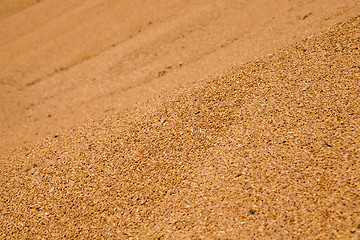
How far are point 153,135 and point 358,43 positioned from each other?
149 cm

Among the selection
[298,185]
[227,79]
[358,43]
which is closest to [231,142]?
[298,185]

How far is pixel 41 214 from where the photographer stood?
1.71 metres

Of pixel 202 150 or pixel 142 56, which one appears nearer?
pixel 202 150

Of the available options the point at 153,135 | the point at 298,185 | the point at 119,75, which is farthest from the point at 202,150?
the point at 119,75

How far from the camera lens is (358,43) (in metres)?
1.99

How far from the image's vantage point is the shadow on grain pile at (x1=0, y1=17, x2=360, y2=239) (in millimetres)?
1391

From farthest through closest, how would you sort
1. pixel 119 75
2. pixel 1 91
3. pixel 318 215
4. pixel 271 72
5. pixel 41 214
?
1. pixel 1 91
2. pixel 119 75
3. pixel 271 72
4. pixel 41 214
5. pixel 318 215

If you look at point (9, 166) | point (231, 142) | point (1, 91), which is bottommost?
point (231, 142)

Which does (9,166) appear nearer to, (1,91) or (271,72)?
(1,91)

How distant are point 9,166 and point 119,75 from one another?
1.25 metres

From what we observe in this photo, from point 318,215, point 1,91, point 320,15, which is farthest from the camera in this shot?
point 1,91

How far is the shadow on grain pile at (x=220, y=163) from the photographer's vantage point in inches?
54.7

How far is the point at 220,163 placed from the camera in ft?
5.45

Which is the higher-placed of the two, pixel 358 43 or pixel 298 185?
pixel 358 43
